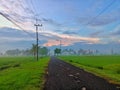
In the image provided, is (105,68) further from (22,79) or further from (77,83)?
(77,83)

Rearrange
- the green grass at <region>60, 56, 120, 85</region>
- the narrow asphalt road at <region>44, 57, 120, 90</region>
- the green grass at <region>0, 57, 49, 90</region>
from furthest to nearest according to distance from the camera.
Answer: the green grass at <region>60, 56, 120, 85</region> → the green grass at <region>0, 57, 49, 90</region> → the narrow asphalt road at <region>44, 57, 120, 90</region>

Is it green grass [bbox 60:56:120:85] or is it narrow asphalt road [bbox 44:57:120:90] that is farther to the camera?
green grass [bbox 60:56:120:85]

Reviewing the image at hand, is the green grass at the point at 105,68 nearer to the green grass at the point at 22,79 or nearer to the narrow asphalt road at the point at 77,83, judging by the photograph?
the narrow asphalt road at the point at 77,83

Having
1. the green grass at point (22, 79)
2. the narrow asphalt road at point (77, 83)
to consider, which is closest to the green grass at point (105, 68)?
the narrow asphalt road at point (77, 83)

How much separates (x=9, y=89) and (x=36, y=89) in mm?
2176

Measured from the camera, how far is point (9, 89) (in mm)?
20359

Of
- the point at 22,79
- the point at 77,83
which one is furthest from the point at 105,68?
the point at 77,83

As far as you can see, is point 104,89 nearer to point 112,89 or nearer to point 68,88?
point 112,89

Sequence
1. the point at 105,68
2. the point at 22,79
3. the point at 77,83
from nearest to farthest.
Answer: the point at 77,83, the point at 22,79, the point at 105,68

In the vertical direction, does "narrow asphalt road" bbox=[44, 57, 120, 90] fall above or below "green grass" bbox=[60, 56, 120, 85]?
below

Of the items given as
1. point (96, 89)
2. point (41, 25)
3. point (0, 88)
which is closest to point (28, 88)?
point (0, 88)

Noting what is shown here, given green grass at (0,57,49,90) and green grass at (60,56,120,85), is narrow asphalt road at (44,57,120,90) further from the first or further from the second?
green grass at (60,56,120,85)

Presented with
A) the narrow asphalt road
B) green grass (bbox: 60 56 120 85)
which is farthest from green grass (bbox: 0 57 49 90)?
green grass (bbox: 60 56 120 85)

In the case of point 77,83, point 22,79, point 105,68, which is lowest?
point 77,83
